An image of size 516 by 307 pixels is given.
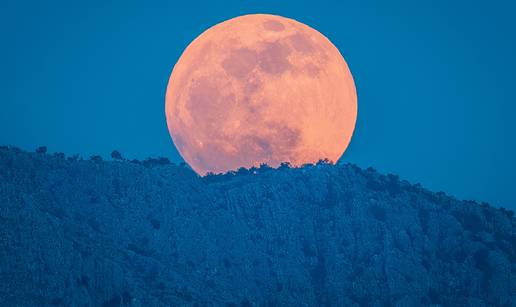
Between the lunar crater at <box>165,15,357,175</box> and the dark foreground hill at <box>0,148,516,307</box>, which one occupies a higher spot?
the lunar crater at <box>165,15,357,175</box>

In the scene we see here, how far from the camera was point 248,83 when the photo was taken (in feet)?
304

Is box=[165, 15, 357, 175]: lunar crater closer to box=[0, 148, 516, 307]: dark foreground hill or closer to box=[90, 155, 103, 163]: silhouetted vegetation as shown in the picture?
box=[0, 148, 516, 307]: dark foreground hill

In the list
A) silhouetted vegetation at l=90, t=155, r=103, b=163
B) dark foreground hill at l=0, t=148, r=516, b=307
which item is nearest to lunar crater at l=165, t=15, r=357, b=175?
dark foreground hill at l=0, t=148, r=516, b=307

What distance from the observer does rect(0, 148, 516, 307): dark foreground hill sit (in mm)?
69500

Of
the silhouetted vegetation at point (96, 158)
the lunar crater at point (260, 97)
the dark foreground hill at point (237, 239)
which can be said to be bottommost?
the dark foreground hill at point (237, 239)

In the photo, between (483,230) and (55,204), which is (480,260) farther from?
(55,204)

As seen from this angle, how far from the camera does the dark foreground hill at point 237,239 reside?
69.5 m

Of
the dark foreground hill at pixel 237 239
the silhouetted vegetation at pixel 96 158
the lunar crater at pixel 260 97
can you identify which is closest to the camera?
the dark foreground hill at pixel 237 239

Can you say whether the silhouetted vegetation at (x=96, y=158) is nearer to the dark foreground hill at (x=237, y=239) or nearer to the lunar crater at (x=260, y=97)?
the dark foreground hill at (x=237, y=239)

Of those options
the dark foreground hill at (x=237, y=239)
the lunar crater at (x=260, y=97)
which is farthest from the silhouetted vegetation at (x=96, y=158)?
the lunar crater at (x=260, y=97)

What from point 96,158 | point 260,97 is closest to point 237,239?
point 260,97

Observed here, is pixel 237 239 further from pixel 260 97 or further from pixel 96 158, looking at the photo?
pixel 96 158

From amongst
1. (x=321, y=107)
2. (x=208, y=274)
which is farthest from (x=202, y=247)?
(x=321, y=107)

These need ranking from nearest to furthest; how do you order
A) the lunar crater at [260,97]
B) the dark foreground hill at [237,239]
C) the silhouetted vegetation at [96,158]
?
the dark foreground hill at [237,239]
the silhouetted vegetation at [96,158]
the lunar crater at [260,97]
